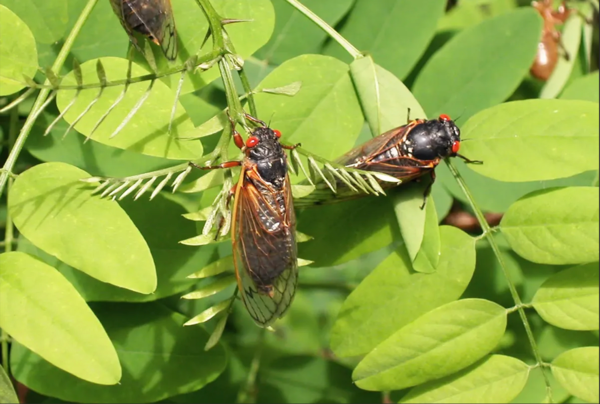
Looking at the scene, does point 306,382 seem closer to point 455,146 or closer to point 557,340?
point 557,340

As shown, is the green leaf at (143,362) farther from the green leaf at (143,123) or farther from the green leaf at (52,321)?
the green leaf at (143,123)

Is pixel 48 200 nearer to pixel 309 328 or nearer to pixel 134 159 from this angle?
pixel 134 159

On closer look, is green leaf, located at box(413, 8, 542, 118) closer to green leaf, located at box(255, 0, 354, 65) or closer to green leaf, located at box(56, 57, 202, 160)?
green leaf, located at box(255, 0, 354, 65)

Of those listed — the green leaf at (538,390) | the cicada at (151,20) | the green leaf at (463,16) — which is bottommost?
the green leaf at (538,390)

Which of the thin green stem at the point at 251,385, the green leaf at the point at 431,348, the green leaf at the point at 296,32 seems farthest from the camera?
the thin green stem at the point at 251,385

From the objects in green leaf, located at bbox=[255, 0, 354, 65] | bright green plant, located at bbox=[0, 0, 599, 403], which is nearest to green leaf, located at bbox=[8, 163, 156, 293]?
bright green plant, located at bbox=[0, 0, 599, 403]

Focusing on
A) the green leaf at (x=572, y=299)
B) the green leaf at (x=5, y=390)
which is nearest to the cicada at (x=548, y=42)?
the green leaf at (x=572, y=299)
